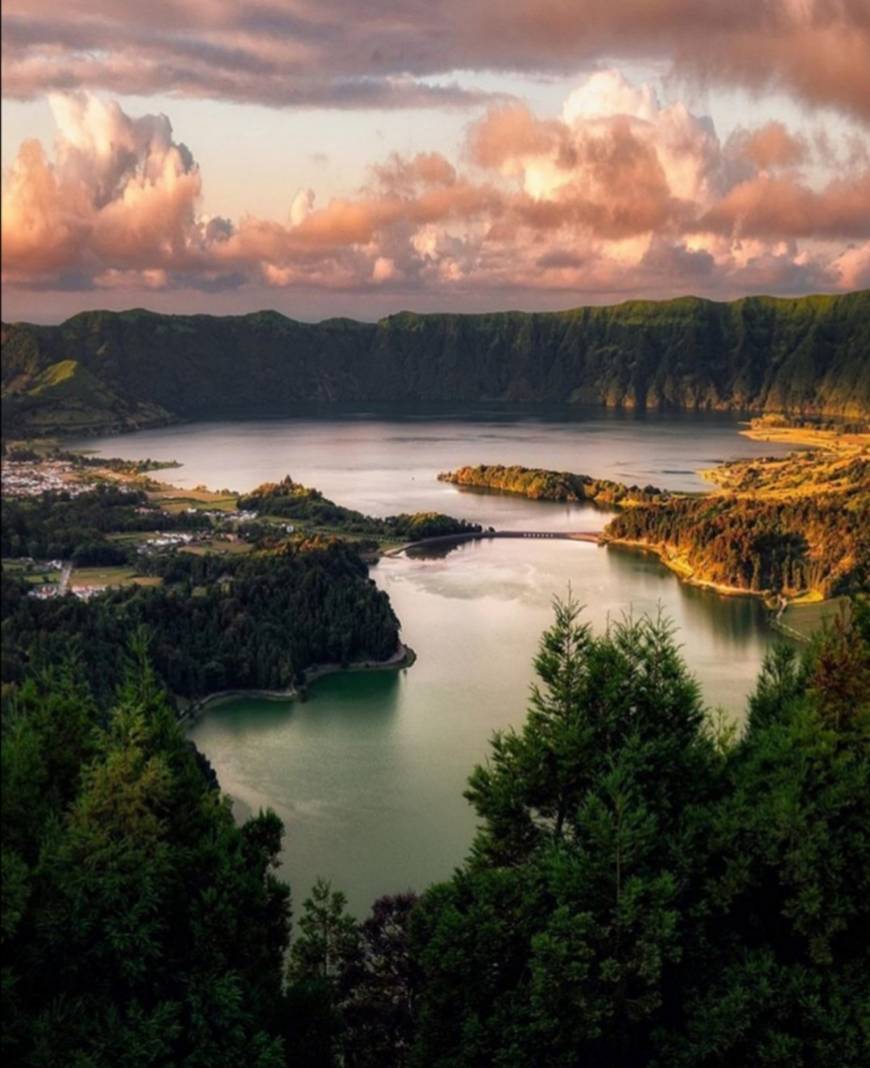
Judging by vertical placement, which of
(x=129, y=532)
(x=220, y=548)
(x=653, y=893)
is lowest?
(x=220, y=548)

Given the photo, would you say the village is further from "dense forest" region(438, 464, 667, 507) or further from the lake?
"dense forest" region(438, 464, 667, 507)

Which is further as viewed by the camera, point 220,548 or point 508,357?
point 508,357

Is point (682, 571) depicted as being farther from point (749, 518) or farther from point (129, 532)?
point (129, 532)

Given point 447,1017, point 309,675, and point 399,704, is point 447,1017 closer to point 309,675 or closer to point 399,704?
point 399,704

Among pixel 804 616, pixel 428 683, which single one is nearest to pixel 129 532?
pixel 428 683

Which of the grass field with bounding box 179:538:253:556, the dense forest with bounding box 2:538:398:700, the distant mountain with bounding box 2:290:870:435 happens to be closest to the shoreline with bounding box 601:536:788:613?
the dense forest with bounding box 2:538:398:700

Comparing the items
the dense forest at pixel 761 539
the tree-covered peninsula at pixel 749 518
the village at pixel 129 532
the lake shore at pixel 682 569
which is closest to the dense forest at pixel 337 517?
the village at pixel 129 532

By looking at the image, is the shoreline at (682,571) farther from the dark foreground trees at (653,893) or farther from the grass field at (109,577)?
the dark foreground trees at (653,893)
